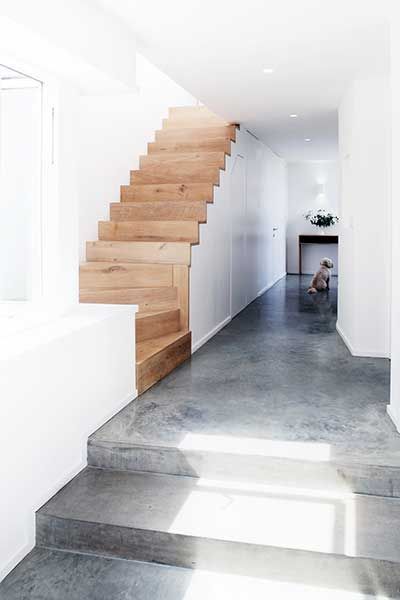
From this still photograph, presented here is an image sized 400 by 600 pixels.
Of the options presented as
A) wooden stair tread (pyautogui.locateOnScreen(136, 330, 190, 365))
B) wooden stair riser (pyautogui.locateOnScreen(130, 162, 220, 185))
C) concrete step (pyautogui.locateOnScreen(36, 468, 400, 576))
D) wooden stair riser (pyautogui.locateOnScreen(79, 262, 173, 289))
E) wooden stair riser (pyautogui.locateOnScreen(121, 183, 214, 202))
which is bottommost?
concrete step (pyautogui.locateOnScreen(36, 468, 400, 576))

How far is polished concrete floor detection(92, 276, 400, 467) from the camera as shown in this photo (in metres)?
3.04

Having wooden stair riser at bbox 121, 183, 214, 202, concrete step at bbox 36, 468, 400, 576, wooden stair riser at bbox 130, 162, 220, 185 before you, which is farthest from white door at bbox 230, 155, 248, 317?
concrete step at bbox 36, 468, 400, 576

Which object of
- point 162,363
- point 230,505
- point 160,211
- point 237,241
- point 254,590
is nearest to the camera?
point 254,590

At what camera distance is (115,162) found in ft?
20.1

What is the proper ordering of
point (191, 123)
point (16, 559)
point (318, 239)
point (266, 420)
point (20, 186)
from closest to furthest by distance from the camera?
point (16, 559)
point (20, 186)
point (266, 420)
point (191, 123)
point (318, 239)

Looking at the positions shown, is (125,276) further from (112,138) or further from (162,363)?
(112,138)

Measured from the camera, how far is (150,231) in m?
5.52

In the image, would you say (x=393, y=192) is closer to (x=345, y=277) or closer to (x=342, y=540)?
(x=342, y=540)

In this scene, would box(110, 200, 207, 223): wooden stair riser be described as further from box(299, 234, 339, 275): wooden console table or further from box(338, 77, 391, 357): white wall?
box(299, 234, 339, 275): wooden console table

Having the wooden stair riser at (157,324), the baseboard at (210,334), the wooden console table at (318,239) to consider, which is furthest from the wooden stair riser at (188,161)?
the wooden console table at (318,239)

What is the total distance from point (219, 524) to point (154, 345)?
2.11 m

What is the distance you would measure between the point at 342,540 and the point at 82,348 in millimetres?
1507

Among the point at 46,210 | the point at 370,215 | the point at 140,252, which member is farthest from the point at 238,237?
the point at 46,210

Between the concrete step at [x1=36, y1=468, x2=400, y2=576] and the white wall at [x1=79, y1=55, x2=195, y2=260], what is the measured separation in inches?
127
